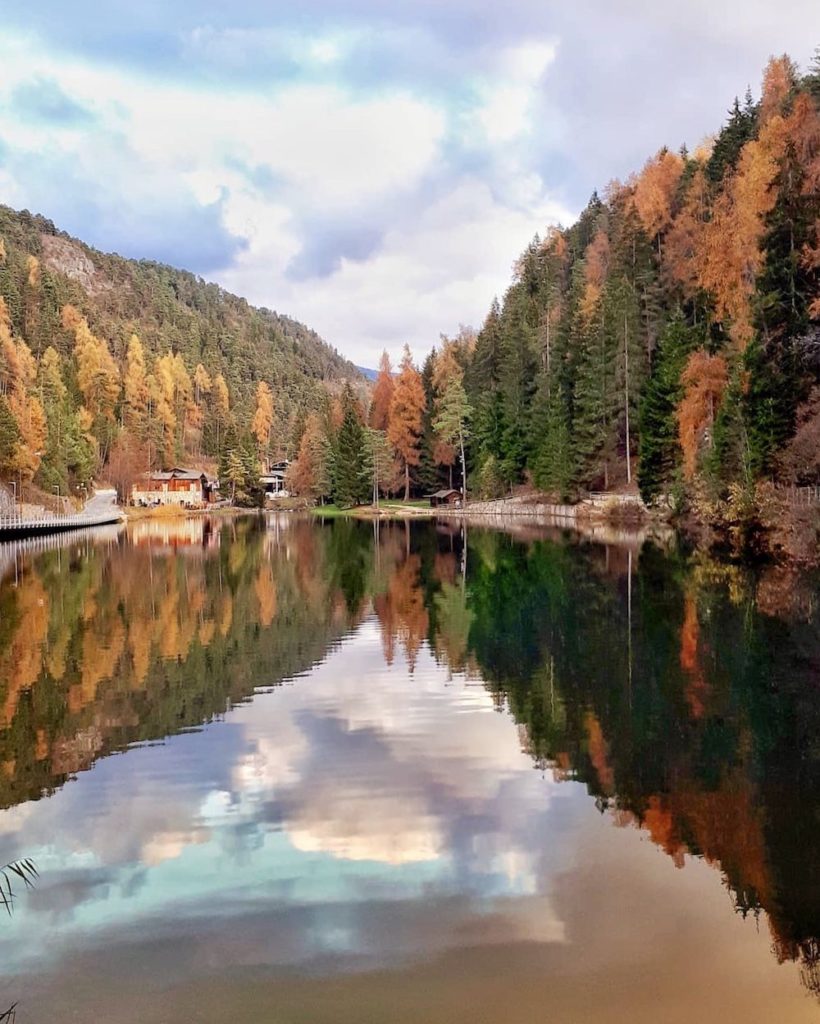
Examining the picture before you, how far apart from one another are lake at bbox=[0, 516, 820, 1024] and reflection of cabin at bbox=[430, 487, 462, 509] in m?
71.4

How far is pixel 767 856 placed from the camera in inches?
331

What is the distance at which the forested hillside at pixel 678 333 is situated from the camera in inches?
1399

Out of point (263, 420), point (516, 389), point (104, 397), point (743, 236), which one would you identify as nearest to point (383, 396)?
point (516, 389)

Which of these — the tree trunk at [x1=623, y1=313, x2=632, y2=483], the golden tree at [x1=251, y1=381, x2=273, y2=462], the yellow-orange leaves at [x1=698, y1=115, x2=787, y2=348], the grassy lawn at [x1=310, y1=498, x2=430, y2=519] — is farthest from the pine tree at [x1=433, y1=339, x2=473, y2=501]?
the golden tree at [x1=251, y1=381, x2=273, y2=462]

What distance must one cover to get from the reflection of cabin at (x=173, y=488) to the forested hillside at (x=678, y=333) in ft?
151

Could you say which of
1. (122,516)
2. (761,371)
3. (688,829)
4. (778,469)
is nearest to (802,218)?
(761,371)

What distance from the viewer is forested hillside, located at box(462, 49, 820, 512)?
35531mm

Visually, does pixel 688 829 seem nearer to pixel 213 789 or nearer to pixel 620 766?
pixel 620 766

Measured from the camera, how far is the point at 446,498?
9494cm

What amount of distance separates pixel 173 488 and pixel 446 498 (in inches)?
1943

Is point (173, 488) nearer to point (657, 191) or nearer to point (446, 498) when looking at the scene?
point (446, 498)

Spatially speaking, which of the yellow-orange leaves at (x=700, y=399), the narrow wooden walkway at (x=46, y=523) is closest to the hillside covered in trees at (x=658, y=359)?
the yellow-orange leaves at (x=700, y=399)

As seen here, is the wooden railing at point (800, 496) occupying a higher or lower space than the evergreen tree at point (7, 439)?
lower

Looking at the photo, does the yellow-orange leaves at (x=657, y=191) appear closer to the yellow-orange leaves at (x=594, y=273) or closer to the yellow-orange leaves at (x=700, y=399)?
the yellow-orange leaves at (x=594, y=273)
